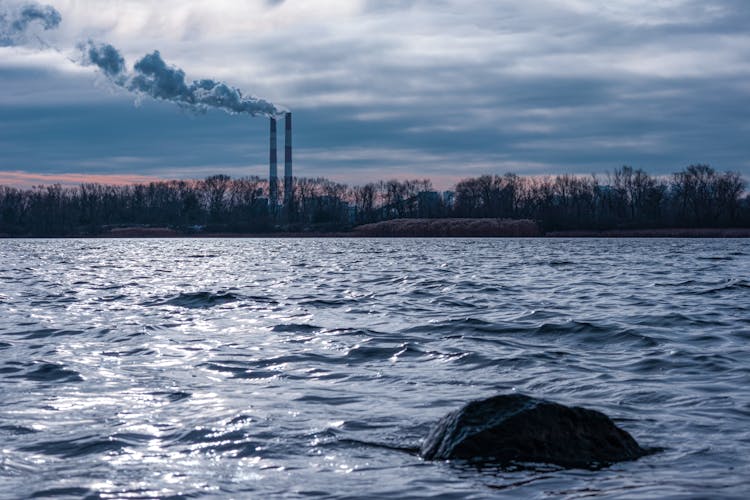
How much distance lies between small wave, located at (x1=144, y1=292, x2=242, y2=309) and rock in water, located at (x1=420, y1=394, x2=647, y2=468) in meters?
14.6

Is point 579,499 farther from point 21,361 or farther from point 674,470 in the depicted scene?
point 21,361

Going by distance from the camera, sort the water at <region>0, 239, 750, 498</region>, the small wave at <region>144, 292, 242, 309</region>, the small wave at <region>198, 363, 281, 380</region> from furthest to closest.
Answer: the small wave at <region>144, 292, 242, 309</region>, the small wave at <region>198, 363, 281, 380</region>, the water at <region>0, 239, 750, 498</region>

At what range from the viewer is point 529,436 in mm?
7000

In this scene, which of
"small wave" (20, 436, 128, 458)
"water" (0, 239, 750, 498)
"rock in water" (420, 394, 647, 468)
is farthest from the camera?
"small wave" (20, 436, 128, 458)

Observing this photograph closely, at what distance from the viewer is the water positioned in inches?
255

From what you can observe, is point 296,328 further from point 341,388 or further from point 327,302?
point 341,388

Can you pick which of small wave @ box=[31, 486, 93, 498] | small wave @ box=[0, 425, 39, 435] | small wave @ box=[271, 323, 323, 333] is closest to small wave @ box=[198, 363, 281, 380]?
small wave @ box=[0, 425, 39, 435]

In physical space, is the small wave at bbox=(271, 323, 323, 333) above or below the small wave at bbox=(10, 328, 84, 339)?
below

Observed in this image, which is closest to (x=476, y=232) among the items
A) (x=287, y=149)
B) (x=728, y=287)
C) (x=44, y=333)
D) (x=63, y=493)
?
(x=287, y=149)

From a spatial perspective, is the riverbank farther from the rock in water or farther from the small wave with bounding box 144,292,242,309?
the rock in water

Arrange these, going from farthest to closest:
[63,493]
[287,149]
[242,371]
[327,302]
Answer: [287,149] < [327,302] < [242,371] < [63,493]

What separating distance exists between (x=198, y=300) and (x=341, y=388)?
1331cm

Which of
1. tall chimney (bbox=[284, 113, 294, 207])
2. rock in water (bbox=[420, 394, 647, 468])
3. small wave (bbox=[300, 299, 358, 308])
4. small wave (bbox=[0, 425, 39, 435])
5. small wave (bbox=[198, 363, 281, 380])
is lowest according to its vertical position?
small wave (bbox=[300, 299, 358, 308])

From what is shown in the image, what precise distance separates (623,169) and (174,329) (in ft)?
466
